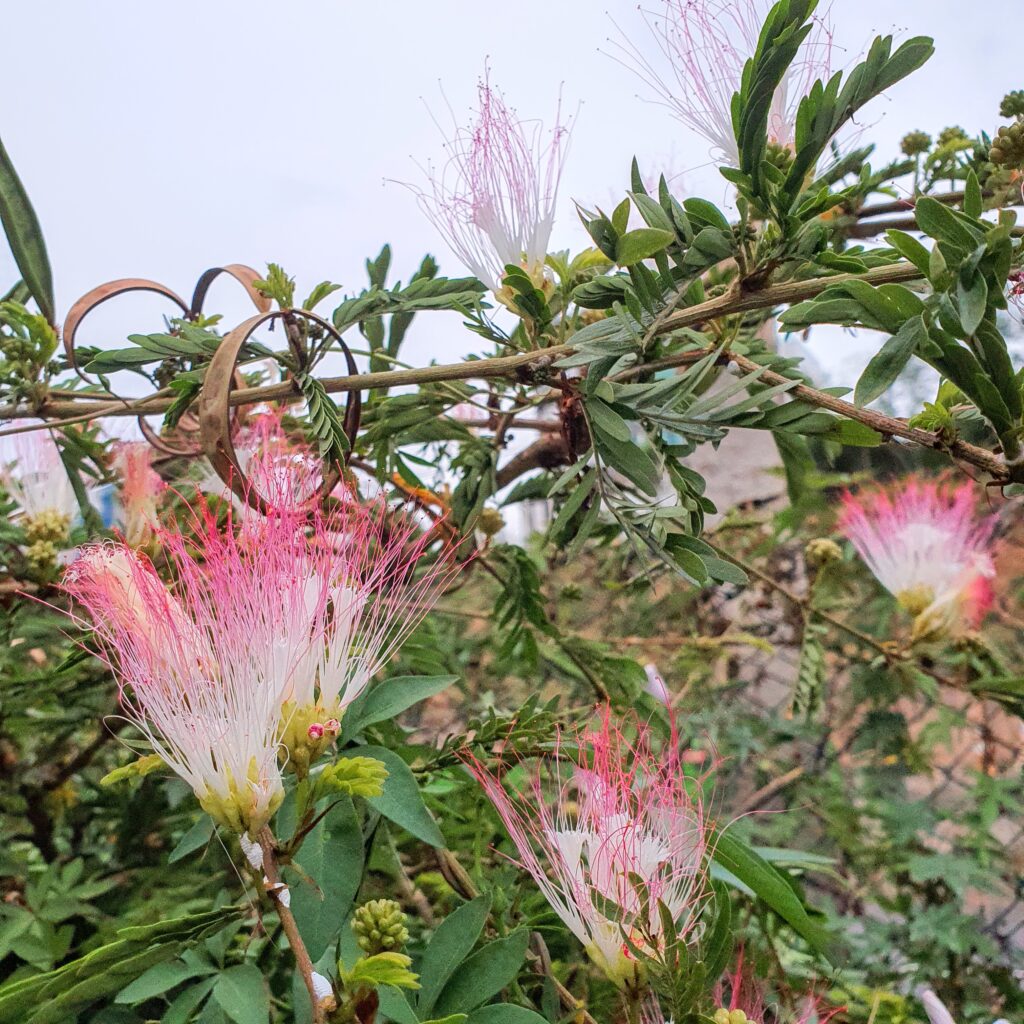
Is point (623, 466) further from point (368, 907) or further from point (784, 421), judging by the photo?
point (368, 907)

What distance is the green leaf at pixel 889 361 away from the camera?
15.6 inches

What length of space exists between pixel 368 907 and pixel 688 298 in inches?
16.6

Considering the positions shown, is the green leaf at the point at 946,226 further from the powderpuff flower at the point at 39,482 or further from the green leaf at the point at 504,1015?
the powderpuff flower at the point at 39,482

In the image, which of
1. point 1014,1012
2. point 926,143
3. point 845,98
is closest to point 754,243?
point 845,98

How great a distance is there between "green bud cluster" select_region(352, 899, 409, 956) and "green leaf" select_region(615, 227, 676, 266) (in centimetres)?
35

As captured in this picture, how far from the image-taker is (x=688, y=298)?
0.59 metres

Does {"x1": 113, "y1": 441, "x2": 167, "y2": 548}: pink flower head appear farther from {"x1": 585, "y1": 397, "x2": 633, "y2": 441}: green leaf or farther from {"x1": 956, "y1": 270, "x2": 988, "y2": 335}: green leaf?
{"x1": 956, "y1": 270, "x2": 988, "y2": 335}: green leaf

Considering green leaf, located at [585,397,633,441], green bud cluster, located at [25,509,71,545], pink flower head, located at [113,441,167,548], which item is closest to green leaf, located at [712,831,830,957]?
green leaf, located at [585,397,633,441]

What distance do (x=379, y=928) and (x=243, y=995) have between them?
78 mm

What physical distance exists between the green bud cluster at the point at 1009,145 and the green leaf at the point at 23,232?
68cm

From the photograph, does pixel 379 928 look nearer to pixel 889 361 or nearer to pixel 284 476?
pixel 284 476

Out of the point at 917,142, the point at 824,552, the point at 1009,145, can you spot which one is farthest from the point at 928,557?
the point at 1009,145

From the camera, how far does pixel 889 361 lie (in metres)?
0.41

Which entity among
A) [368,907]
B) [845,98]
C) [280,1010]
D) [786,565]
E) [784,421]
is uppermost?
[845,98]
